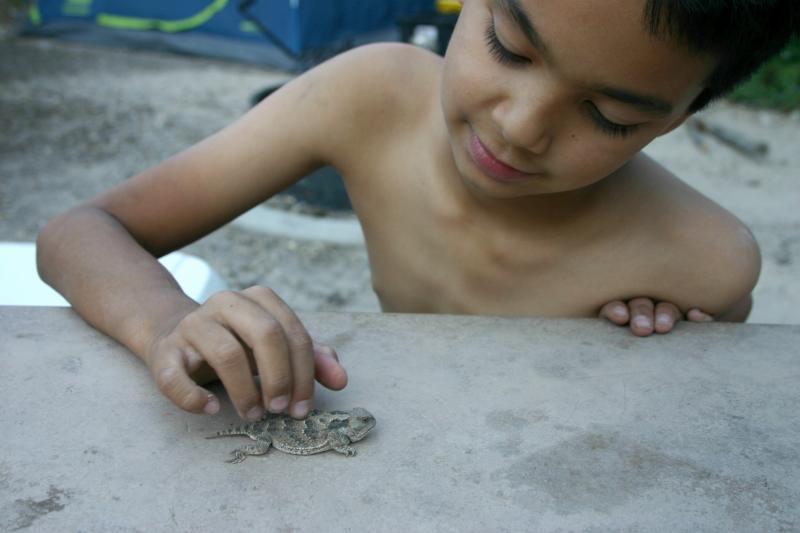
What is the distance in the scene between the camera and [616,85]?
4.24 feet

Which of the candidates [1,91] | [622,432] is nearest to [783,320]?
[622,432]

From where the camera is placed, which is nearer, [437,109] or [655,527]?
[655,527]

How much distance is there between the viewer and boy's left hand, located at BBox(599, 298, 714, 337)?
63.5 inches

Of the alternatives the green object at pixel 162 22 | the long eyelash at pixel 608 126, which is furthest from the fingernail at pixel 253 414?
the green object at pixel 162 22

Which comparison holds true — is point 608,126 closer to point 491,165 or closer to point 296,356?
point 491,165

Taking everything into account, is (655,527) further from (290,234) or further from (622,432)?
(290,234)

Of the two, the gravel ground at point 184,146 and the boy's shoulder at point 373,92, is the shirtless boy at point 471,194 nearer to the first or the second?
the boy's shoulder at point 373,92

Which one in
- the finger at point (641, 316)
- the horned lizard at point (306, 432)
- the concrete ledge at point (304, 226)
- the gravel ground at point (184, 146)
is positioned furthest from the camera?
the concrete ledge at point (304, 226)

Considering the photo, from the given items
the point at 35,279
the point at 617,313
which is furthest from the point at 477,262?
the point at 35,279

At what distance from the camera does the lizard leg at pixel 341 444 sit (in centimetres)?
116

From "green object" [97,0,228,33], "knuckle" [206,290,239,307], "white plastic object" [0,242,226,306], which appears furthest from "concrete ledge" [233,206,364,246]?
"green object" [97,0,228,33]

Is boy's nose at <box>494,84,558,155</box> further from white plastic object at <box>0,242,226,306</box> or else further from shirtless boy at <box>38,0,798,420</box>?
white plastic object at <box>0,242,226,306</box>

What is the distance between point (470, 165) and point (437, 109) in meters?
0.42

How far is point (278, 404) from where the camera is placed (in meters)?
1.21
